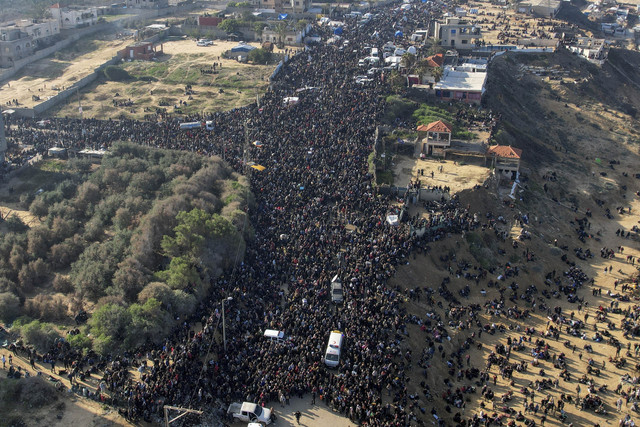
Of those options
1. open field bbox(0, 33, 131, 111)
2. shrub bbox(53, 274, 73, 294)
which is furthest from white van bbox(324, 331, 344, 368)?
open field bbox(0, 33, 131, 111)

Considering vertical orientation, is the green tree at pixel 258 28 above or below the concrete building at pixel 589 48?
above

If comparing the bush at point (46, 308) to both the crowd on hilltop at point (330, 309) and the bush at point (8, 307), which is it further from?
the crowd on hilltop at point (330, 309)

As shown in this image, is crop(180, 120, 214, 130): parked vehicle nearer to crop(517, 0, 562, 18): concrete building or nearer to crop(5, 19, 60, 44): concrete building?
crop(5, 19, 60, 44): concrete building

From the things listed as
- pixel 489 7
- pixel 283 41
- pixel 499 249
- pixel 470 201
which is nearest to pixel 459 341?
pixel 499 249

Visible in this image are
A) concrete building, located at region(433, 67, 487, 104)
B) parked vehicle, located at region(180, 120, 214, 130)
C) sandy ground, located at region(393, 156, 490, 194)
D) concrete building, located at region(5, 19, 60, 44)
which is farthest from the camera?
concrete building, located at region(5, 19, 60, 44)

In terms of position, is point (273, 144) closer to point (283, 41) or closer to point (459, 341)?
point (459, 341)

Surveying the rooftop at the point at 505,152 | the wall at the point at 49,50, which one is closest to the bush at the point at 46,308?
the rooftop at the point at 505,152

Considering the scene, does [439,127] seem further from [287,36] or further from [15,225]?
[287,36]

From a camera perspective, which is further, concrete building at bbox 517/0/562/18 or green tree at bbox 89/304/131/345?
concrete building at bbox 517/0/562/18
